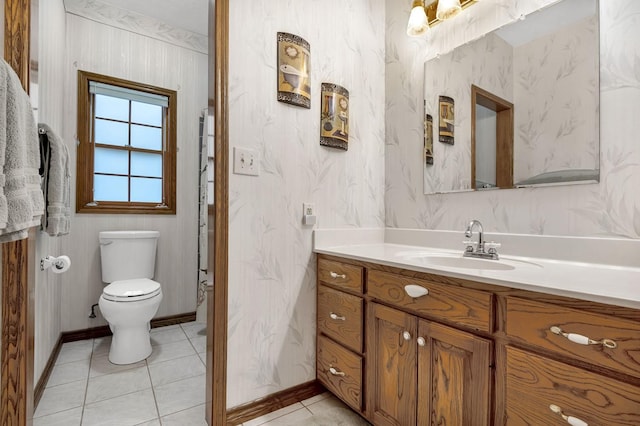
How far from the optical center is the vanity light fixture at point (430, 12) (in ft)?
5.06

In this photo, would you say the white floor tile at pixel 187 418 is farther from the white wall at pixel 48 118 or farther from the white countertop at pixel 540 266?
the white countertop at pixel 540 266

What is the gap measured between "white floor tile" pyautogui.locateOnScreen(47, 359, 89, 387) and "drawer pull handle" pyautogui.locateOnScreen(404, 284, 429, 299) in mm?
1927

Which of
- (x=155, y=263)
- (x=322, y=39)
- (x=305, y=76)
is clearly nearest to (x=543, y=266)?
(x=305, y=76)

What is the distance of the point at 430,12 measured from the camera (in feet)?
5.61

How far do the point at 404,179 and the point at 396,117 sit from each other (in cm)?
41

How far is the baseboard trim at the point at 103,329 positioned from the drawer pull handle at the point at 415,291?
2301 millimetres

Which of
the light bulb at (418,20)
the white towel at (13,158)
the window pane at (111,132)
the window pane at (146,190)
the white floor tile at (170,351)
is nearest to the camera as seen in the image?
the white towel at (13,158)

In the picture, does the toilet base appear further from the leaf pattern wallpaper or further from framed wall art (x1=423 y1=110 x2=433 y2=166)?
framed wall art (x1=423 y1=110 x2=433 y2=166)

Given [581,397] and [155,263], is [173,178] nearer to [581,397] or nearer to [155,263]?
[155,263]

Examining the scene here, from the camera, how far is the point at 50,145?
1.36 meters

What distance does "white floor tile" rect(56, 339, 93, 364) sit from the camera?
6.48ft

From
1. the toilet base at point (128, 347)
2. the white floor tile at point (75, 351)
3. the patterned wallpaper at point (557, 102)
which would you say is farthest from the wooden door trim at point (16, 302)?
the patterned wallpaper at point (557, 102)

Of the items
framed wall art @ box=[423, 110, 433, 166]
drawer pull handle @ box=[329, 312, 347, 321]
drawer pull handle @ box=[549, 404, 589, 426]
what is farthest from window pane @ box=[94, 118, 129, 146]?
drawer pull handle @ box=[549, 404, 589, 426]

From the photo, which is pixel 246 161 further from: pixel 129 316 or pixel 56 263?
pixel 129 316
